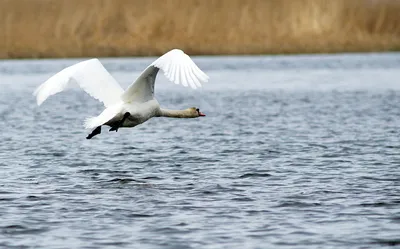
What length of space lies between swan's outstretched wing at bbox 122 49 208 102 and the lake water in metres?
1.20

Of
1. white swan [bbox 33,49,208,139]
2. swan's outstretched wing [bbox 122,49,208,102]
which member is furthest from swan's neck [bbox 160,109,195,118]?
swan's outstretched wing [bbox 122,49,208,102]

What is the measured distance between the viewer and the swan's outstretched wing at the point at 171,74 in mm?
12672

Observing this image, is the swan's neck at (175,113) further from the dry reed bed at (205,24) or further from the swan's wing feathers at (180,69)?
the dry reed bed at (205,24)

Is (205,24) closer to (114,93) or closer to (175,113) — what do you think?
(175,113)

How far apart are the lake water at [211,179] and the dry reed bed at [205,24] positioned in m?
38.9

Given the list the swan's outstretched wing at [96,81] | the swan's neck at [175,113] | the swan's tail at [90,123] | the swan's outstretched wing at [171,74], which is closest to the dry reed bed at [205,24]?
the swan's neck at [175,113]

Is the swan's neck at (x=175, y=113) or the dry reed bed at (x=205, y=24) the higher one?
the dry reed bed at (x=205, y=24)

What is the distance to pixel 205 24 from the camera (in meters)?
78.8

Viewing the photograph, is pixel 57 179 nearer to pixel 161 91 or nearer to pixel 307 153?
pixel 307 153

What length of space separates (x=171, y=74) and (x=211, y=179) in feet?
7.17

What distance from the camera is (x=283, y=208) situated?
12141 mm

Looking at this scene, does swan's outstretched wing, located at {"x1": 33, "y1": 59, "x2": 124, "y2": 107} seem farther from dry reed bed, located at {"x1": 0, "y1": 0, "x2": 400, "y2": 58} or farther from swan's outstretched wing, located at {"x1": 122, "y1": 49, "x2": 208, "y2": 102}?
dry reed bed, located at {"x1": 0, "y1": 0, "x2": 400, "y2": 58}

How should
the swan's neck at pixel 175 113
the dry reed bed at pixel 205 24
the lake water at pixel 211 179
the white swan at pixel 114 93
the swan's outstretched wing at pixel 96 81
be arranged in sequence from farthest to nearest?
1. the dry reed bed at pixel 205 24
2. the swan's neck at pixel 175 113
3. the swan's outstretched wing at pixel 96 81
4. the white swan at pixel 114 93
5. the lake water at pixel 211 179

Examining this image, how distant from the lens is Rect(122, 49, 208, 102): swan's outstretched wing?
12672 mm
